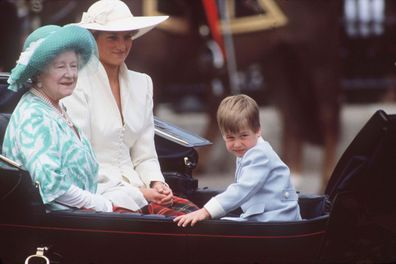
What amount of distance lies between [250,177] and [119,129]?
582 millimetres

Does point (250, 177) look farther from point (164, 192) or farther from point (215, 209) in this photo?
point (164, 192)

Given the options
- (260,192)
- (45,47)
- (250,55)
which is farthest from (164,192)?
(250,55)

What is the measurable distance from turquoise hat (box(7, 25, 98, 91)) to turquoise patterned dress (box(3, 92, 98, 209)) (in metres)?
0.09

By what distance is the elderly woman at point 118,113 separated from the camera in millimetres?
4656

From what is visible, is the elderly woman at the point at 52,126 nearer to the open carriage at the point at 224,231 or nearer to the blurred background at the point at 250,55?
the open carriage at the point at 224,231

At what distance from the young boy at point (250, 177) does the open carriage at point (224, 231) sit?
111 millimetres

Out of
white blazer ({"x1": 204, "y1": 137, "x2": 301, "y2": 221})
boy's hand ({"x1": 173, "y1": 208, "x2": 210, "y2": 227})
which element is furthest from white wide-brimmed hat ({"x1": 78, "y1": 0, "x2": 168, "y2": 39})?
boy's hand ({"x1": 173, "y1": 208, "x2": 210, "y2": 227})

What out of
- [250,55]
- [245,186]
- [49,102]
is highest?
[49,102]

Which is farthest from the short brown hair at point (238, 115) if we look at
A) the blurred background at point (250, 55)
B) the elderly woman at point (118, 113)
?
the blurred background at point (250, 55)

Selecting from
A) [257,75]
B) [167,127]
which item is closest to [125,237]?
[167,127]

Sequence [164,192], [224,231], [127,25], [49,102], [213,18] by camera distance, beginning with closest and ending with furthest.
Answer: [224,231] < [49,102] < [127,25] < [164,192] < [213,18]

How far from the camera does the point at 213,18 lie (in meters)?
7.70

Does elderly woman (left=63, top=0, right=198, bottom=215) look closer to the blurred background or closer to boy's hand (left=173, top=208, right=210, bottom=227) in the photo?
boy's hand (left=173, top=208, right=210, bottom=227)

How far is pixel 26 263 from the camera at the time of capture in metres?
4.27
